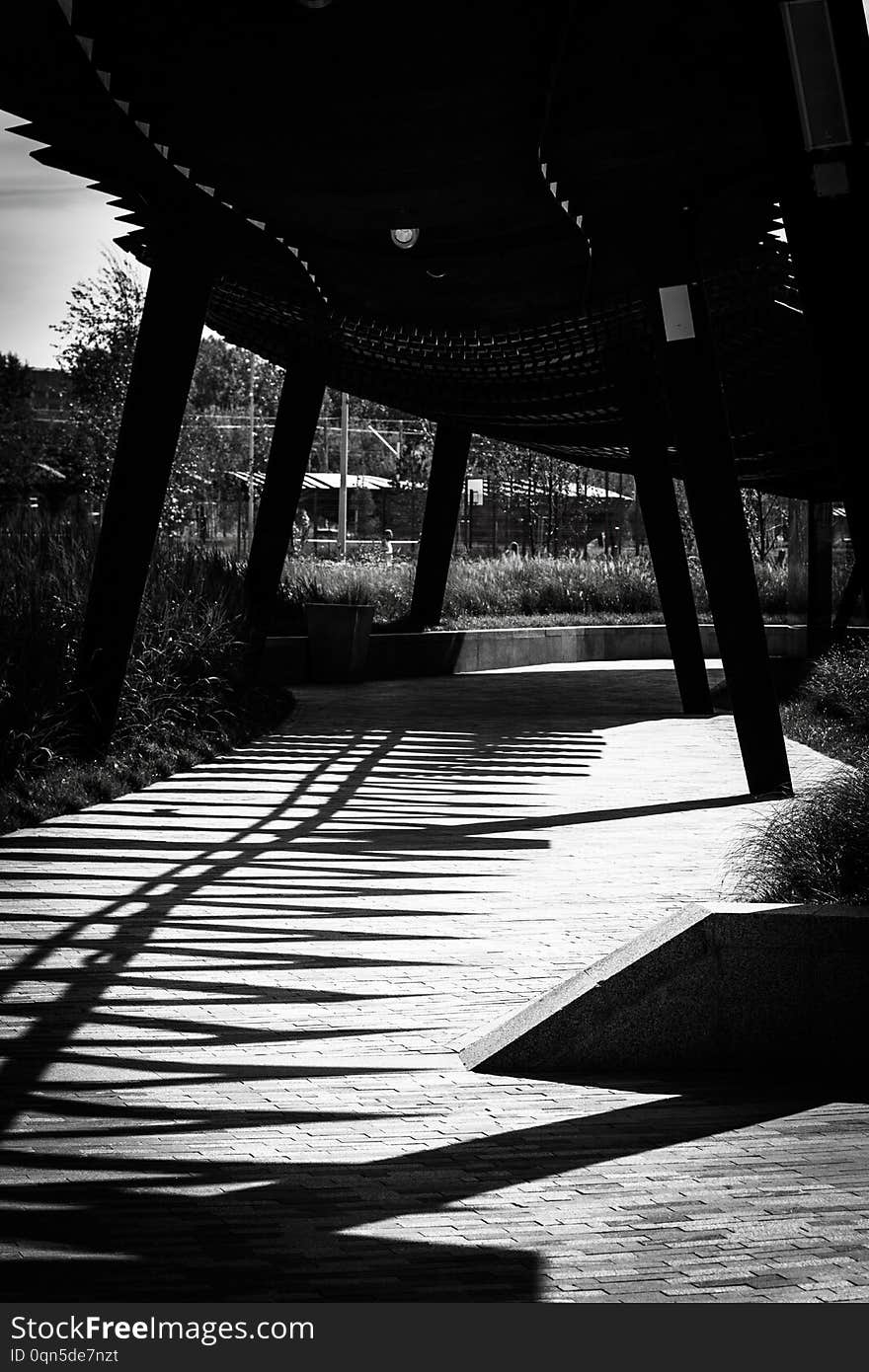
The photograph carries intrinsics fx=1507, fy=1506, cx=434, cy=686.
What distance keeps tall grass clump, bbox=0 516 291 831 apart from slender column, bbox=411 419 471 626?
646 cm

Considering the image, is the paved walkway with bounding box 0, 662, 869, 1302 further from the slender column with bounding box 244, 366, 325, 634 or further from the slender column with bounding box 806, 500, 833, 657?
the slender column with bounding box 806, 500, 833, 657

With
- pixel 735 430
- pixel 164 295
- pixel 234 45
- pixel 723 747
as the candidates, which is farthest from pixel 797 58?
pixel 735 430

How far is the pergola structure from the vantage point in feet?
17.8

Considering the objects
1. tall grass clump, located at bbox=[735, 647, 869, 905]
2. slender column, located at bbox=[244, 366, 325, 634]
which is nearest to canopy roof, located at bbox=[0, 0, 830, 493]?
slender column, located at bbox=[244, 366, 325, 634]

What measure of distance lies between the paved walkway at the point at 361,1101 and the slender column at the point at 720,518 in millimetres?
1371

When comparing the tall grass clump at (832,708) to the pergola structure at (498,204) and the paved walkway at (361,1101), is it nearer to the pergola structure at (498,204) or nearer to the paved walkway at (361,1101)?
the pergola structure at (498,204)

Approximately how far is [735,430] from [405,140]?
1022 cm

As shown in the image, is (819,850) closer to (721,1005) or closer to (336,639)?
(721,1005)

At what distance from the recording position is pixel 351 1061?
462 cm

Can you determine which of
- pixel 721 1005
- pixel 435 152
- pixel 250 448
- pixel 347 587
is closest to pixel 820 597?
pixel 347 587

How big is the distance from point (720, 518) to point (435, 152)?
3.08m

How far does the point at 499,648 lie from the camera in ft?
73.4

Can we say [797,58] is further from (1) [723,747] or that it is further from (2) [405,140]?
(1) [723,747]

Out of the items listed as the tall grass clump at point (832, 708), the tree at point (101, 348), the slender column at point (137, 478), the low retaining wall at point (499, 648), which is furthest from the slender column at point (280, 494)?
the tree at point (101, 348)
